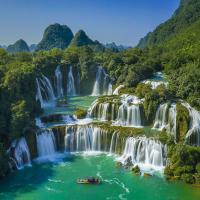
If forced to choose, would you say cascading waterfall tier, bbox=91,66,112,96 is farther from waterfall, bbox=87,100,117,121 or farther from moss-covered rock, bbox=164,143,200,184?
moss-covered rock, bbox=164,143,200,184

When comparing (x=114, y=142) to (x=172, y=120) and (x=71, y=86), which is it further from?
(x=71, y=86)

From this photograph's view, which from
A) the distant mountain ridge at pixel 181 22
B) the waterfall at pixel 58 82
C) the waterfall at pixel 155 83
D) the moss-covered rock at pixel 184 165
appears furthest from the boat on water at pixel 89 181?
the distant mountain ridge at pixel 181 22

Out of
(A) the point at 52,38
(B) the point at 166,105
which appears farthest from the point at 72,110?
(A) the point at 52,38

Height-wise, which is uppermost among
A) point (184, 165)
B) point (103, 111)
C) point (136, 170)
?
point (103, 111)

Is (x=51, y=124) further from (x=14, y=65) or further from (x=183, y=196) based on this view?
(x=183, y=196)

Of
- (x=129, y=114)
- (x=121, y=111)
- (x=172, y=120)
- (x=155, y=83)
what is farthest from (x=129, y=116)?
(x=155, y=83)
